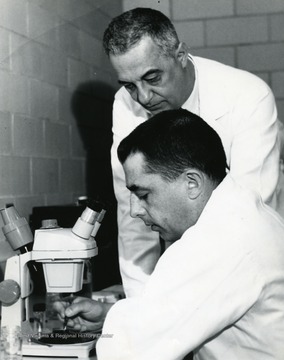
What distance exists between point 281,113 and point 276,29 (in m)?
0.49

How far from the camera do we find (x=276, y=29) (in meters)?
3.67

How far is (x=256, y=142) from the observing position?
1899 millimetres

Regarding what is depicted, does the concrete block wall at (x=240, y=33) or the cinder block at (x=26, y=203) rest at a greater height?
the concrete block wall at (x=240, y=33)

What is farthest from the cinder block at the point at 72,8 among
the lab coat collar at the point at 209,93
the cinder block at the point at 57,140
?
the lab coat collar at the point at 209,93

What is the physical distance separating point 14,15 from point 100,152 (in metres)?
1.09

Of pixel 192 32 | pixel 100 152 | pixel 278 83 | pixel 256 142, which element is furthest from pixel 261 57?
pixel 256 142

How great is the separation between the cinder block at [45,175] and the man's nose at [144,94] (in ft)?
2.65

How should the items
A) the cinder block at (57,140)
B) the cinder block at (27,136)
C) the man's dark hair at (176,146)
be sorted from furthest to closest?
1. the cinder block at (57,140)
2. the cinder block at (27,136)
3. the man's dark hair at (176,146)

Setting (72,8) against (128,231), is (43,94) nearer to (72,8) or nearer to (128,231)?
(72,8)

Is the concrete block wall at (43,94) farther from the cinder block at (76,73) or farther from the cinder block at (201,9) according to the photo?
the cinder block at (201,9)

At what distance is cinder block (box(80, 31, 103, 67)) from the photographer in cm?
310

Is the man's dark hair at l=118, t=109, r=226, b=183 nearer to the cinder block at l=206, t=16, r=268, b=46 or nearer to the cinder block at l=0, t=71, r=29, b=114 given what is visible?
the cinder block at l=0, t=71, r=29, b=114

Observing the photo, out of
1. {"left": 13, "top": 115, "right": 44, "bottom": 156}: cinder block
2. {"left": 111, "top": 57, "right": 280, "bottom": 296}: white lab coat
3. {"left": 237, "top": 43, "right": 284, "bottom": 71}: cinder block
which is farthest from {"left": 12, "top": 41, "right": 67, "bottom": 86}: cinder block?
{"left": 237, "top": 43, "right": 284, "bottom": 71}: cinder block

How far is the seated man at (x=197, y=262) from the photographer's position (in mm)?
1200
